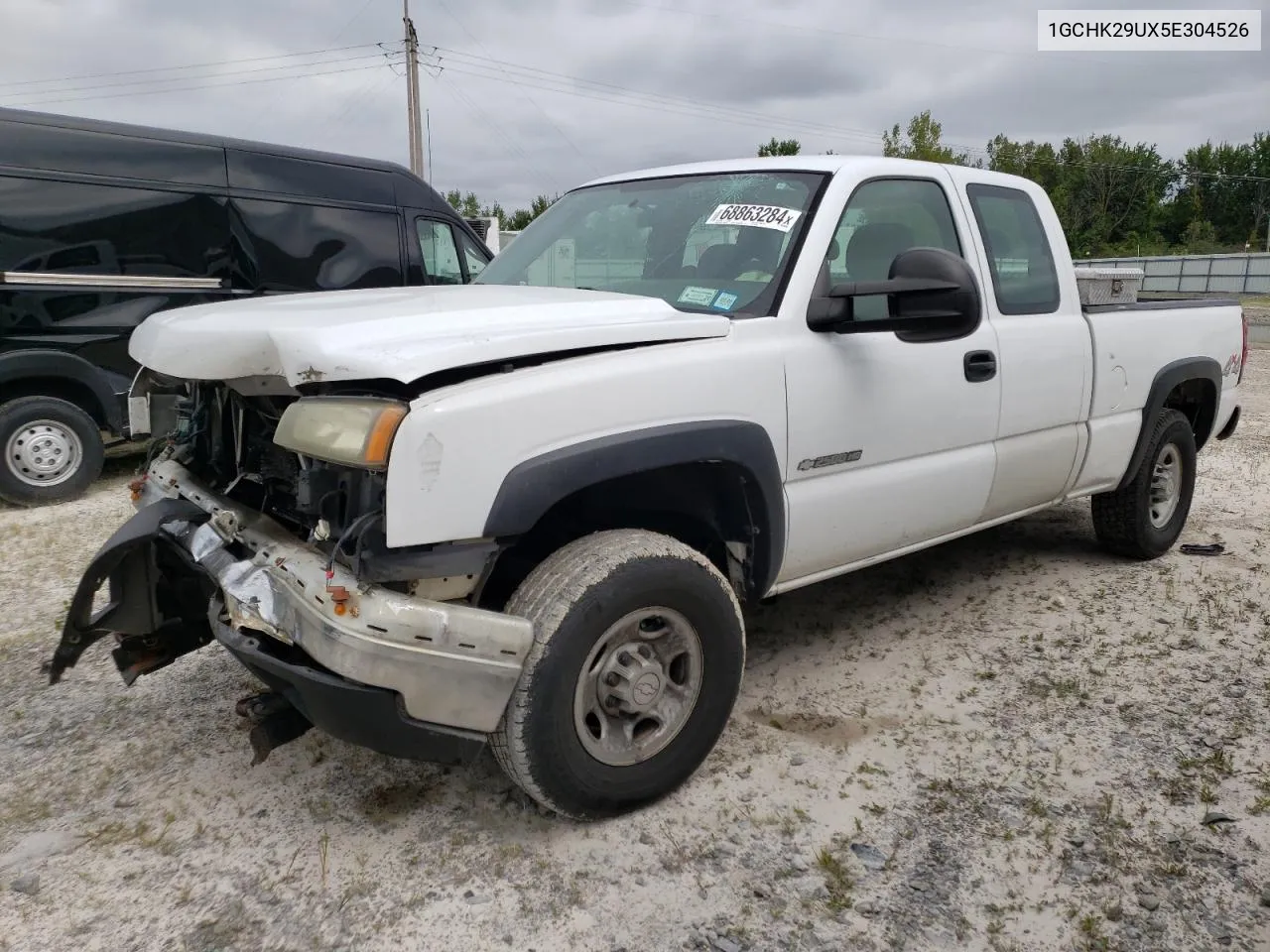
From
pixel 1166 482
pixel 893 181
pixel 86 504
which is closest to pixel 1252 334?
pixel 1166 482

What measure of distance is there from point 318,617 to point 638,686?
0.90 metres

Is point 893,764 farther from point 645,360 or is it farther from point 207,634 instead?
point 207,634

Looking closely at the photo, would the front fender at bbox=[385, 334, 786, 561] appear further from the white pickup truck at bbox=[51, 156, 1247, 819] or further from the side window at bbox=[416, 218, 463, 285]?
the side window at bbox=[416, 218, 463, 285]

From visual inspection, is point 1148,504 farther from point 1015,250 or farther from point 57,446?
point 57,446

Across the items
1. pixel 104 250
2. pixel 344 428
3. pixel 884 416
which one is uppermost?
pixel 104 250

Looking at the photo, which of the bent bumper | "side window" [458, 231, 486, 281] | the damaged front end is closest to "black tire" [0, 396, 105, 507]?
"side window" [458, 231, 486, 281]

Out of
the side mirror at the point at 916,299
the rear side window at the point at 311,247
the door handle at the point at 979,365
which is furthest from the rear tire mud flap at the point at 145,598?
the rear side window at the point at 311,247

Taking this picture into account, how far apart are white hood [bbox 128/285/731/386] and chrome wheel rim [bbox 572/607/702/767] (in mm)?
796

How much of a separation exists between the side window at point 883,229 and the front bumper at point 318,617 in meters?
1.77

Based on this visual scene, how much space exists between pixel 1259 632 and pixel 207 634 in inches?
163

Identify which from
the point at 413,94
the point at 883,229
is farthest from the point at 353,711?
the point at 413,94

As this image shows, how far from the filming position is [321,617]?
87.7 inches

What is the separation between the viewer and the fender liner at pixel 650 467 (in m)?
2.31

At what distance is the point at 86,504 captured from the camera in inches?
257
